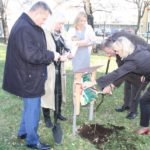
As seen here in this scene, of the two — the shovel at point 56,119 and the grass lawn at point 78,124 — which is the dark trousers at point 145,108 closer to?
the grass lawn at point 78,124

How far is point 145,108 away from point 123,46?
3.47 ft

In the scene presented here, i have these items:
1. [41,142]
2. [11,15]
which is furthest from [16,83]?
[11,15]

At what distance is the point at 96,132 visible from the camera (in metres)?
5.61

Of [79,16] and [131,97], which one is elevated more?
[79,16]

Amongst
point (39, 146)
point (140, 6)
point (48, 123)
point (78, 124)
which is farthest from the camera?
point (140, 6)

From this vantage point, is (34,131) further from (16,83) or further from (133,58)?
(133,58)

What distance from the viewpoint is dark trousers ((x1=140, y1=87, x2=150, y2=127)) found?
17.5 ft

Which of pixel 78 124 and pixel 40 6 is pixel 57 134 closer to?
pixel 78 124

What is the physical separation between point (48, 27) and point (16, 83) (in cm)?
130

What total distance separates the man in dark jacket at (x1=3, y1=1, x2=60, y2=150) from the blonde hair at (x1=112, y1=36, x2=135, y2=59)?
0.94 meters

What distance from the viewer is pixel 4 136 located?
5.39 m

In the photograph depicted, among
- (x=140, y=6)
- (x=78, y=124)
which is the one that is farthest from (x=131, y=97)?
(x=140, y=6)

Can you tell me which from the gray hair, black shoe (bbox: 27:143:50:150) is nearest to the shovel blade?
black shoe (bbox: 27:143:50:150)

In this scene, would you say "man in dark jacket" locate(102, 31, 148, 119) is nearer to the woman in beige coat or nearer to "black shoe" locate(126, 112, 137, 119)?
"black shoe" locate(126, 112, 137, 119)
